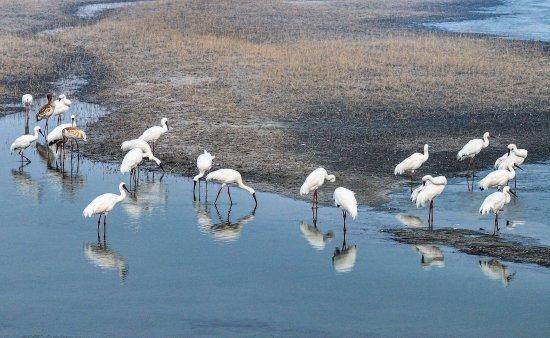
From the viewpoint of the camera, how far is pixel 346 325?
14117 mm

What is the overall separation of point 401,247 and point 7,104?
19.7 m

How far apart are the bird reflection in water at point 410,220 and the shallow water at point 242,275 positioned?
1.05 ft

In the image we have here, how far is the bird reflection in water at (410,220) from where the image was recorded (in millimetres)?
19391

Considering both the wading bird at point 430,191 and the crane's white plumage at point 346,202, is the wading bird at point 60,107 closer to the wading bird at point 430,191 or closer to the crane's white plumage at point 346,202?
the crane's white plumage at point 346,202

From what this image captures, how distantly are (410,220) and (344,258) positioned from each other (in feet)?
9.50

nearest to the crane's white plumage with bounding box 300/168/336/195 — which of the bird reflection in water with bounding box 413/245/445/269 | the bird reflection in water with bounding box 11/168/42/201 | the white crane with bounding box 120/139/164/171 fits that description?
the bird reflection in water with bounding box 413/245/445/269

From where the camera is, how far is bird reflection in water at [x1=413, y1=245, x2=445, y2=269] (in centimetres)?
1680

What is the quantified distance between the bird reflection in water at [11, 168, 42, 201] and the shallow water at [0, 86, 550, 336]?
125mm

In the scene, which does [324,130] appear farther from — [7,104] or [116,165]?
[7,104]

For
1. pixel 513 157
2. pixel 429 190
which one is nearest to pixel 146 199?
pixel 429 190

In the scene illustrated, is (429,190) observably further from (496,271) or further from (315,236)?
(496,271)

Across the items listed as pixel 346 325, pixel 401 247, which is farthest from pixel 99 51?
pixel 346 325

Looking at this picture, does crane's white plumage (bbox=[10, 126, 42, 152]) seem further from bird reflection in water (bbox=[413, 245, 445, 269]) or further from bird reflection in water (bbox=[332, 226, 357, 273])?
bird reflection in water (bbox=[413, 245, 445, 269])

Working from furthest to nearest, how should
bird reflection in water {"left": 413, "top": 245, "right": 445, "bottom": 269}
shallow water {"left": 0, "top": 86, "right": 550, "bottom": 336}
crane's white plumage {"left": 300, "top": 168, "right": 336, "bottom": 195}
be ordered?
crane's white plumage {"left": 300, "top": 168, "right": 336, "bottom": 195} < bird reflection in water {"left": 413, "top": 245, "right": 445, "bottom": 269} < shallow water {"left": 0, "top": 86, "right": 550, "bottom": 336}
